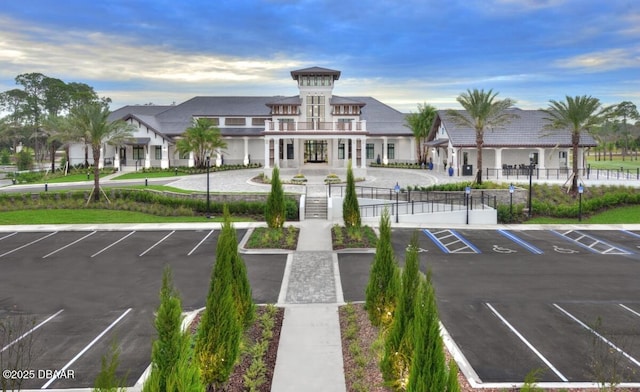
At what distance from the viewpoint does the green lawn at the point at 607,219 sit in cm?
3119

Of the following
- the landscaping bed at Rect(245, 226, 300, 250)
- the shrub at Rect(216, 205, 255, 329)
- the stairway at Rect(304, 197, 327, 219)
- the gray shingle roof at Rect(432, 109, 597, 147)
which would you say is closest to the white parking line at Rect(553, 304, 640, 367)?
the shrub at Rect(216, 205, 255, 329)

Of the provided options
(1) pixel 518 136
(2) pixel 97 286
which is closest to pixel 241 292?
(2) pixel 97 286

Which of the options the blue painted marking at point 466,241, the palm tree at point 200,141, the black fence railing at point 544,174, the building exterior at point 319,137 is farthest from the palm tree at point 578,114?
the palm tree at point 200,141

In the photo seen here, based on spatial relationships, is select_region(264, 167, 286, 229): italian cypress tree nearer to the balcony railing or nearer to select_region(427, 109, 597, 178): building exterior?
the balcony railing

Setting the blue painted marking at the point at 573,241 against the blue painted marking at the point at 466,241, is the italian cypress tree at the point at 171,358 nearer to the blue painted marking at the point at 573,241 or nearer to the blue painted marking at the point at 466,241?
the blue painted marking at the point at 466,241

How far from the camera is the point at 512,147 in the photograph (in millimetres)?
48469

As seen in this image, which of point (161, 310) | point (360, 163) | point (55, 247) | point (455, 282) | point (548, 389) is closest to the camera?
point (161, 310)

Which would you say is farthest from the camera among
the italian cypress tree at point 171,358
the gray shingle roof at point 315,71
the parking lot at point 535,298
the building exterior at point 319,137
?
the gray shingle roof at point 315,71

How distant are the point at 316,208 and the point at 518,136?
2817 cm

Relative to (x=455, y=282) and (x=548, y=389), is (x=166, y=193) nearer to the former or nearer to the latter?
(x=455, y=282)

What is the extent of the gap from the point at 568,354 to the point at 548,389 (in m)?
2.11

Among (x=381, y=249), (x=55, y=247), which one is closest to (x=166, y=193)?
(x=55, y=247)

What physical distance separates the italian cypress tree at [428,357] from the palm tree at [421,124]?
56173 mm

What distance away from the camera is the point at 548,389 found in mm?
9445
